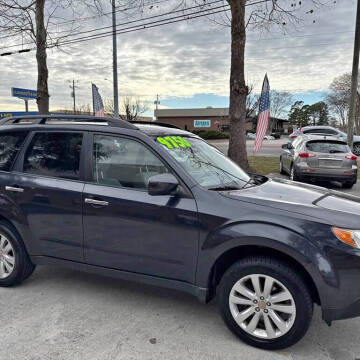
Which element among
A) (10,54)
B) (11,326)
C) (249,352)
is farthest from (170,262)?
(10,54)

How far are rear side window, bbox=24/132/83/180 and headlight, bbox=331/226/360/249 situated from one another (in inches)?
91.2

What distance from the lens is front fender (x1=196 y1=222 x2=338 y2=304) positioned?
2482mm

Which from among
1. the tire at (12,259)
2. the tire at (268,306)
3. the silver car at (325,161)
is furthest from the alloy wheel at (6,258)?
the silver car at (325,161)

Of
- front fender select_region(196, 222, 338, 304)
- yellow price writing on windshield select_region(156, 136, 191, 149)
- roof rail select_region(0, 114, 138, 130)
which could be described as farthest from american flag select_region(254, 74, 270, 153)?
front fender select_region(196, 222, 338, 304)

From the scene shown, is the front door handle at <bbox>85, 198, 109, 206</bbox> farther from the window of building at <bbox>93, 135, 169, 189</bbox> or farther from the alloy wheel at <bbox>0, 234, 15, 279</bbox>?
the alloy wheel at <bbox>0, 234, 15, 279</bbox>

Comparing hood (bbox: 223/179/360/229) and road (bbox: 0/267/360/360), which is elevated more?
hood (bbox: 223/179/360/229)

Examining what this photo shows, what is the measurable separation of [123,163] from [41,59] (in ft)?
36.2

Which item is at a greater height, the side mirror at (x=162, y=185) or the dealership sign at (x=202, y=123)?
the dealership sign at (x=202, y=123)

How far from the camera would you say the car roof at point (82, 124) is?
3351mm

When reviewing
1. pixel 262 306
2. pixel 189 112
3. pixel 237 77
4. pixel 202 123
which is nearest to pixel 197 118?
pixel 202 123

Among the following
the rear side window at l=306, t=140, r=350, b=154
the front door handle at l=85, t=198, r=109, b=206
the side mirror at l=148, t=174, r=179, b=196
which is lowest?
the front door handle at l=85, t=198, r=109, b=206

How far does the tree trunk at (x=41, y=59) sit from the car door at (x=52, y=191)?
997 cm

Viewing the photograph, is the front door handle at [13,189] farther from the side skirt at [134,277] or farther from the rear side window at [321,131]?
the rear side window at [321,131]

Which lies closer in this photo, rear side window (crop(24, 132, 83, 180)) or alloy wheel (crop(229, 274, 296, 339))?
alloy wheel (crop(229, 274, 296, 339))
